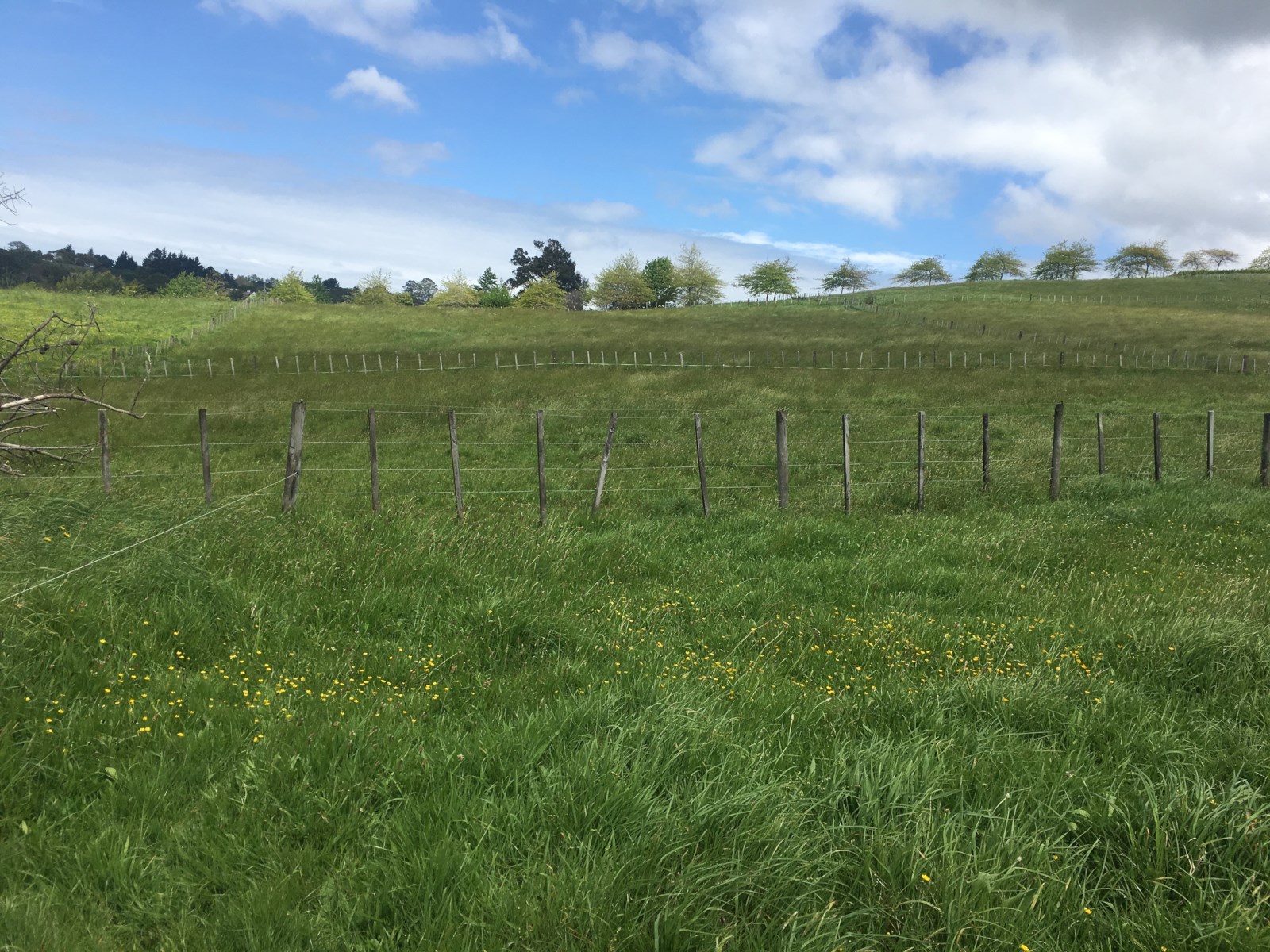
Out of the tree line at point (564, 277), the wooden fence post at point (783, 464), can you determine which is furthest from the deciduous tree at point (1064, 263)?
the wooden fence post at point (783, 464)

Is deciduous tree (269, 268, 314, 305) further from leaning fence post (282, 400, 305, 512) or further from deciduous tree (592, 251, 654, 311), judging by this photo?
leaning fence post (282, 400, 305, 512)

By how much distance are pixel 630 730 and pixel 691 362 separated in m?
40.9

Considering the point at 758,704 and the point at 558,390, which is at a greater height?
the point at 558,390

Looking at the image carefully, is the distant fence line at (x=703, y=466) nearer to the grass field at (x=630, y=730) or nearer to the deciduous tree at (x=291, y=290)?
the grass field at (x=630, y=730)

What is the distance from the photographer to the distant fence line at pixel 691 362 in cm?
3750

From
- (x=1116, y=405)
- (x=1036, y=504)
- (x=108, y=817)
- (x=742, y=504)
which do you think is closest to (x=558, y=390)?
(x=742, y=504)

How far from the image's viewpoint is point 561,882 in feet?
8.71

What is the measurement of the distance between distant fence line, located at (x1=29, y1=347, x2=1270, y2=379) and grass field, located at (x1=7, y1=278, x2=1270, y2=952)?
28.7m

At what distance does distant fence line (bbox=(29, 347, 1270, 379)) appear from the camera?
1476 inches

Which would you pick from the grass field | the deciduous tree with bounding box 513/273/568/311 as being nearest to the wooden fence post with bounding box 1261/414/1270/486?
the grass field

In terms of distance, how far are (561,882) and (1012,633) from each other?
490 cm

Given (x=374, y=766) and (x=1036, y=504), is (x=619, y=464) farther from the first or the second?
(x=374, y=766)

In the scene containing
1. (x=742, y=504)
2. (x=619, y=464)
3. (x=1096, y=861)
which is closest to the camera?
(x=1096, y=861)

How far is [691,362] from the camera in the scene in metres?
43.5
